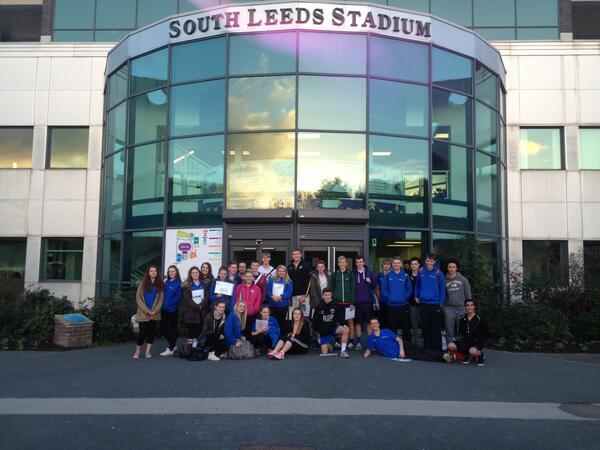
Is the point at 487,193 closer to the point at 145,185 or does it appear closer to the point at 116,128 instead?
the point at 145,185

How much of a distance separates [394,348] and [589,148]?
11.4 m

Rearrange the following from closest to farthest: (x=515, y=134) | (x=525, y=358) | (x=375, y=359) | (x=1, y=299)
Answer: (x=375, y=359)
(x=525, y=358)
(x=1, y=299)
(x=515, y=134)

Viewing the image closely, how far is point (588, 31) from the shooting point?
677 inches

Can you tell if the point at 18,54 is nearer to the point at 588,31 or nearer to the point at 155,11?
the point at 155,11

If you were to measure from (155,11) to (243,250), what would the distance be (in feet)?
29.3

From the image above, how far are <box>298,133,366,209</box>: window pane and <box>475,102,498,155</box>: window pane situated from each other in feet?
12.5

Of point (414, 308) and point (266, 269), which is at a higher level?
point (266, 269)

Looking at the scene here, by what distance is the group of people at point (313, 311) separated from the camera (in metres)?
8.92

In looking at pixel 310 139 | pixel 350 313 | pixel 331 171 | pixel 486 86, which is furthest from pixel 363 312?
pixel 486 86

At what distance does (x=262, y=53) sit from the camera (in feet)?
43.1

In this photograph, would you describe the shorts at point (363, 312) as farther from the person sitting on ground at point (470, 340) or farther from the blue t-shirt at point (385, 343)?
the person sitting on ground at point (470, 340)

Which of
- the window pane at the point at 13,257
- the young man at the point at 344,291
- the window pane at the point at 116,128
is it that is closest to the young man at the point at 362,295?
the young man at the point at 344,291

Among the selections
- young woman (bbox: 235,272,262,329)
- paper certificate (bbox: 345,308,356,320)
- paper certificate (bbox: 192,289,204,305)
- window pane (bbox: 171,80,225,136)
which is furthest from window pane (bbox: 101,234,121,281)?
paper certificate (bbox: 345,308,356,320)

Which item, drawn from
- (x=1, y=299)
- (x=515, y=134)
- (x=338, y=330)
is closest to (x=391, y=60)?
(x=515, y=134)
